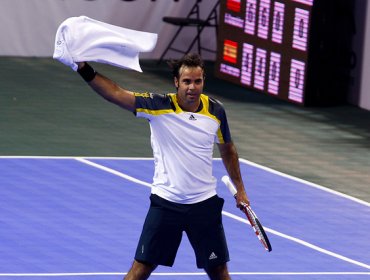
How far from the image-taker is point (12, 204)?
15.3 meters

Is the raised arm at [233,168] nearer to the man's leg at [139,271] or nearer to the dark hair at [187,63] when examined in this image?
the dark hair at [187,63]

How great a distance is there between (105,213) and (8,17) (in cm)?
1098

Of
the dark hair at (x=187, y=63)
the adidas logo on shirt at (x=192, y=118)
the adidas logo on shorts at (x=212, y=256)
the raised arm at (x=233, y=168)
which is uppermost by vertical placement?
the dark hair at (x=187, y=63)

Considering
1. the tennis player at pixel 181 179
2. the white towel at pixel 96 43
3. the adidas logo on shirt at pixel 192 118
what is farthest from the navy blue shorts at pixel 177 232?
the white towel at pixel 96 43

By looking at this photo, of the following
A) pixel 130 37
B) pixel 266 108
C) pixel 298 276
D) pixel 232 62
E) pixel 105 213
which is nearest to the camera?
pixel 130 37

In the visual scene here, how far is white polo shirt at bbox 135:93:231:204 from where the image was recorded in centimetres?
1023

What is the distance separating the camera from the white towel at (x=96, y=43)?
9547mm

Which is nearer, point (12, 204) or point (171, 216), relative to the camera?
point (171, 216)

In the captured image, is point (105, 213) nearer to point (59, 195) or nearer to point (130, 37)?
point (59, 195)

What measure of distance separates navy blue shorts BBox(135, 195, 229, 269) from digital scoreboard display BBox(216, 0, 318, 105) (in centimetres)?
1250

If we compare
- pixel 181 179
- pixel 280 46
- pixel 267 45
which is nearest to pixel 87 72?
pixel 181 179

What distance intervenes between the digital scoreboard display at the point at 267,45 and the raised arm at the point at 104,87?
12716 mm

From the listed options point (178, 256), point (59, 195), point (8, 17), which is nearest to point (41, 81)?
point (8, 17)

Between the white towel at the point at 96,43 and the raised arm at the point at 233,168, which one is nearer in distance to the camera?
the white towel at the point at 96,43
